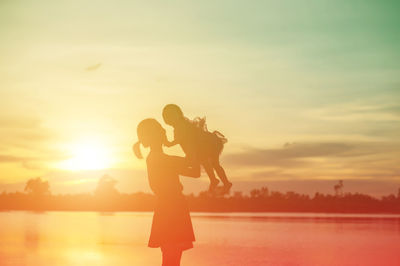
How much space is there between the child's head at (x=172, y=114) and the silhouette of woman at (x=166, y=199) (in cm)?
22

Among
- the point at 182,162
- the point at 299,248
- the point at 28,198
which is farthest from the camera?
the point at 28,198

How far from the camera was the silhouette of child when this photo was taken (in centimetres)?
661

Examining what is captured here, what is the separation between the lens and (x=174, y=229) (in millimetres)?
6793

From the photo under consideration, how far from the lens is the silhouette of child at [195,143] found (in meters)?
6.61

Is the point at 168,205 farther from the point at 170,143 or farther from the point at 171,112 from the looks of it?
the point at 171,112

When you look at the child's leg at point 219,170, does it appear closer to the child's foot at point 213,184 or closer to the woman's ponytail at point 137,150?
the child's foot at point 213,184

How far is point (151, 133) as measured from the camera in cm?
686

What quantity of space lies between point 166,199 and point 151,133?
802mm

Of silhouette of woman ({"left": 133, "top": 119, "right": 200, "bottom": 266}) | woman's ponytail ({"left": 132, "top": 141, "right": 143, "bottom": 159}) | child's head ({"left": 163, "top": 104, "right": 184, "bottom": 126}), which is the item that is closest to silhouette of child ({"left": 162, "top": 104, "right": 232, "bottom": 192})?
child's head ({"left": 163, "top": 104, "right": 184, "bottom": 126})

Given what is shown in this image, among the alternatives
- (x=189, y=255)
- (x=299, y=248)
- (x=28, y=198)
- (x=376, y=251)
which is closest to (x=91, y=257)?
(x=189, y=255)

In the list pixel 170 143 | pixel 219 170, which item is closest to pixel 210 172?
pixel 219 170

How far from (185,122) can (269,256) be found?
14.1m

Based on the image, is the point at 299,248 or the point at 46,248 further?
the point at 299,248

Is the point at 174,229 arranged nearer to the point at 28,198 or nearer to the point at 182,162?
the point at 182,162
